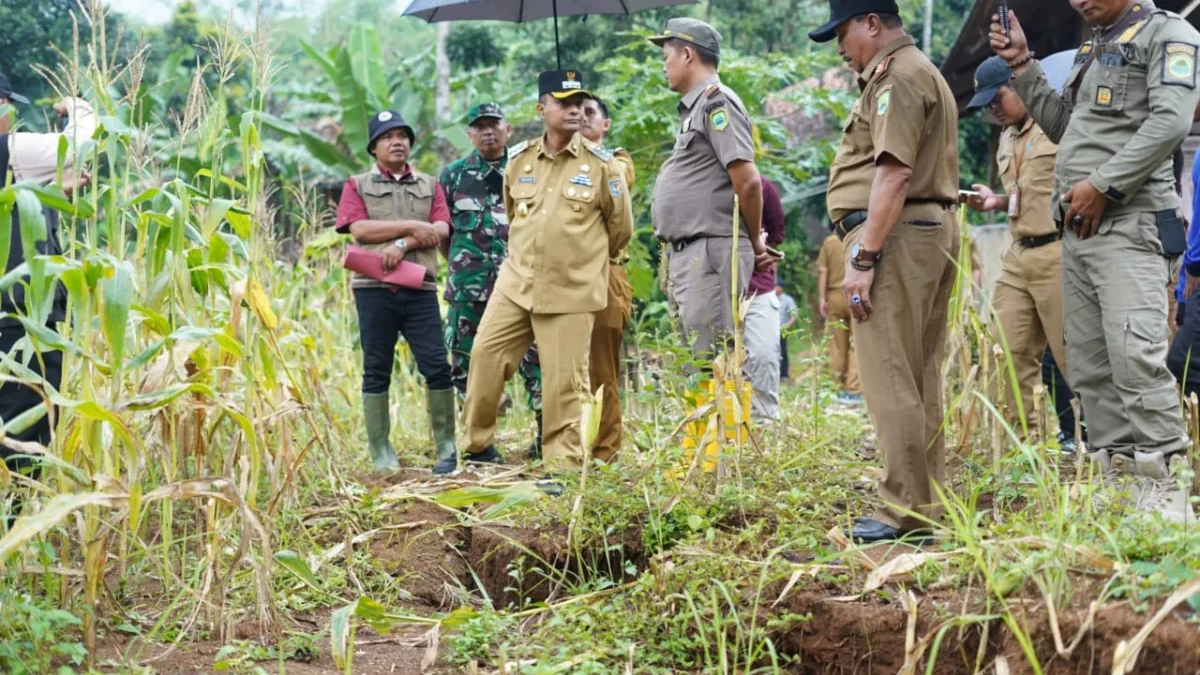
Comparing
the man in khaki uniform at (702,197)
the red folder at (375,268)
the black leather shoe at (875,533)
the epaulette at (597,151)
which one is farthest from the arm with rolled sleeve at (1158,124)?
the red folder at (375,268)

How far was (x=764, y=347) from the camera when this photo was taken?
6070 mm

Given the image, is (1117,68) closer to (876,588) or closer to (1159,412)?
(1159,412)

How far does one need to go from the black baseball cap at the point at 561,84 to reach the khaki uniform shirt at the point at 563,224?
0.21 meters

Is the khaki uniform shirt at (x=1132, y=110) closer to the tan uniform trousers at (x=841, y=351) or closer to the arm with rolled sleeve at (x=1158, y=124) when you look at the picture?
the arm with rolled sleeve at (x=1158, y=124)

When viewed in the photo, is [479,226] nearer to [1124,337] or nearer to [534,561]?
[534,561]

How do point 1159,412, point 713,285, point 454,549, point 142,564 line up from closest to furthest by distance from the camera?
point 142,564 → point 1159,412 → point 454,549 → point 713,285

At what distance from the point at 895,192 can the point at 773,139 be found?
8.05 meters

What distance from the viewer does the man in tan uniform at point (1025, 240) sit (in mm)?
5332

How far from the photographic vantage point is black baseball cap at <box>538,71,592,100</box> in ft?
17.4

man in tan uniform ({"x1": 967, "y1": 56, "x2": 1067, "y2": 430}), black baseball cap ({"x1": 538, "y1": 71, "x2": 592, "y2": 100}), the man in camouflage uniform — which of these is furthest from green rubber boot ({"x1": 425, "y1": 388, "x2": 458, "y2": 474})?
man in tan uniform ({"x1": 967, "y1": 56, "x2": 1067, "y2": 430})

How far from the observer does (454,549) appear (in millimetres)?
4672

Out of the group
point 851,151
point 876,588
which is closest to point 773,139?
point 851,151

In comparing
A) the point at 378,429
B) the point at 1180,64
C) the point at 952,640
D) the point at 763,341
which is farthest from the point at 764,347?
the point at 952,640

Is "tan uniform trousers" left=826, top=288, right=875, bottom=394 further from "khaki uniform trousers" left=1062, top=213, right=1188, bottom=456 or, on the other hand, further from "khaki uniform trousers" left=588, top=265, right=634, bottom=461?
"khaki uniform trousers" left=1062, top=213, right=1188, bottom=456
